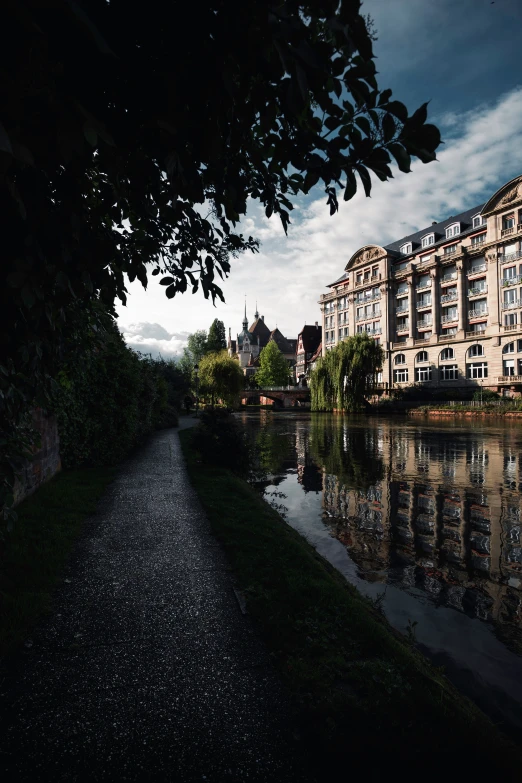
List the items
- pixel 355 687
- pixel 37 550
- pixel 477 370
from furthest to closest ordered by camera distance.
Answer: pixel 477 370 < pixel 37 550 < pixel 355 687

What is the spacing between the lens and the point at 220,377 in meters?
44.6

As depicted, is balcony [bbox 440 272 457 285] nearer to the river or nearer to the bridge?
the bridge

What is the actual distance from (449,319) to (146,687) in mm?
60295

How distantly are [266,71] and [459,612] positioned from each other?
220 inches

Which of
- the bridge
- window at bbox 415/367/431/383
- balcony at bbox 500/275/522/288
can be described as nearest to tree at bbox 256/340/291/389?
the bridge

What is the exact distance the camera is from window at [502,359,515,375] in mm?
47500

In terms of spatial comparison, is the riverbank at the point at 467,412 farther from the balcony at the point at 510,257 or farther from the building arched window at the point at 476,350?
the balcony at the point at 510,257

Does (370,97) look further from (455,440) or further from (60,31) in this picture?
(455,440)

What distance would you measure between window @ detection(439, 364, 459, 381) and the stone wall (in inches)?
2089

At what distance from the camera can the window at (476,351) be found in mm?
51206

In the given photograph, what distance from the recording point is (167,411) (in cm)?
2708

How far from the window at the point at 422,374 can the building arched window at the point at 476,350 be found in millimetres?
6021

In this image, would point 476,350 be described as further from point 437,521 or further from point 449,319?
point 437,521

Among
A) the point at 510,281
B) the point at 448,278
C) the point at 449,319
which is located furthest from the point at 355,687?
the point at 448,278
